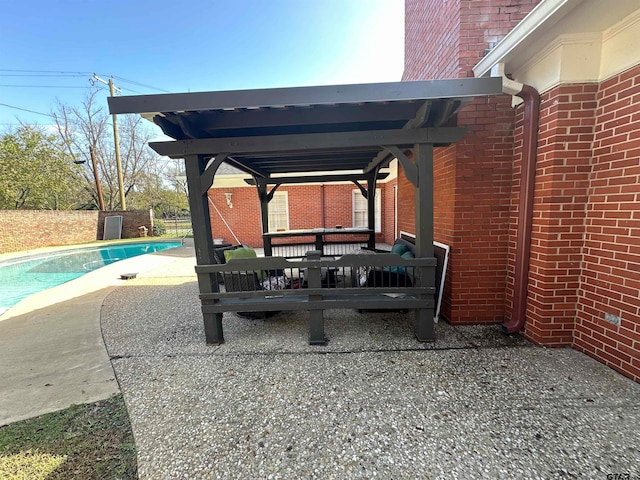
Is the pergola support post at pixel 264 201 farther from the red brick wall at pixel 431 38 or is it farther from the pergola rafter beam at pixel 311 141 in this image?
the red brick wall at pixel 431 38

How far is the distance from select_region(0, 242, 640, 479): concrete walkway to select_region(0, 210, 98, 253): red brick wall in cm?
1381

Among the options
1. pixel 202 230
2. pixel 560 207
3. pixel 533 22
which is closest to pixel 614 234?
pixel 560 207

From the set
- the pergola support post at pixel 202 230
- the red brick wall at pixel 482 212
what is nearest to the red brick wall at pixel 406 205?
the red brick wall at pixel 482 212

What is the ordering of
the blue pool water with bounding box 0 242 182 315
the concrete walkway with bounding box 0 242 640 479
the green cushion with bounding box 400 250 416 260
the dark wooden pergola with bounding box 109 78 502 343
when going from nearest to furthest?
the concrete walkway with bounding box 0 242 640 479, the dark wooden pergola with bounding box 109 78 502 343, the green cushion with bounding box 400 250 416 260, the blue pool water with bounding box 0 242 182 315

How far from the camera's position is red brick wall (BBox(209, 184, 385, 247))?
10.9 m

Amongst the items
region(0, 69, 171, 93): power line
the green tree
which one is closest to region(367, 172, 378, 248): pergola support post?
the green tree

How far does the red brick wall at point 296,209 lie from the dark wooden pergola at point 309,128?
7.57 meters

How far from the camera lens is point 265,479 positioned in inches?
59.8

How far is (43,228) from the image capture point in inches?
533

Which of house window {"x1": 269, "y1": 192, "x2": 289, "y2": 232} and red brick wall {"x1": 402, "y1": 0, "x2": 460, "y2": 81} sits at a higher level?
Answer: red brick wall {"x1": 402, "y1": 0, "x2": 460, "y2": 81}

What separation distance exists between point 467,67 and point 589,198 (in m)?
1.93

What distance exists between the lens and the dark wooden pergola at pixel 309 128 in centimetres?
228

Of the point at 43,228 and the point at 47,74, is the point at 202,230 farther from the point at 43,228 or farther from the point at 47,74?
the point at 47,74

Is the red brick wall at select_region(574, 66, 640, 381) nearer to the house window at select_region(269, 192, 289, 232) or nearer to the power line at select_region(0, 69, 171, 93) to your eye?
the house window at select_region(269, 192, 289, 232)
